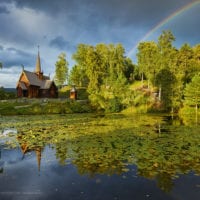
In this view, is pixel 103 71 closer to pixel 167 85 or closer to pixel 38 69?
pixel 38 69

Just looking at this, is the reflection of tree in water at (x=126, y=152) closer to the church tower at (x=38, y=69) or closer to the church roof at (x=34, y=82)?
the church roof at (x=34, y=82)

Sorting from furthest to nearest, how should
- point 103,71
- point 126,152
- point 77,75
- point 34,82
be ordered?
point 77,75, point 103,71, point 34,82, point 126,152

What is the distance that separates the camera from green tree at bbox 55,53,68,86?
84500 millimetres

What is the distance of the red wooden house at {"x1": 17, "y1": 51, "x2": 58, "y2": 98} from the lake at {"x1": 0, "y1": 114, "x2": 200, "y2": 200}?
43.2 m

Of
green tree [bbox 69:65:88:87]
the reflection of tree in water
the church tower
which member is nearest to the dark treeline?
green tree [bbox 69:65:88:87]

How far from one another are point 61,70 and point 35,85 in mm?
21309

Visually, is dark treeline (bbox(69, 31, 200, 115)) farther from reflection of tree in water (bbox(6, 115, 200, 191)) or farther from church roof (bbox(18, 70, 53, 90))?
reflection of tree in water (bbox(6, 115, 200, 191))

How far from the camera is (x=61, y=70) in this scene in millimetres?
84438

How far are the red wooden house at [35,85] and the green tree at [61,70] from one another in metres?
15.4

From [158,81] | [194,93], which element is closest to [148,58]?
[158,81]

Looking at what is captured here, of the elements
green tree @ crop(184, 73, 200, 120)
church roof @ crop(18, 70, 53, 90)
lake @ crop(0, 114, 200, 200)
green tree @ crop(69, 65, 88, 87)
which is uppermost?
green tree @ crop(69, 65, 88, 87)

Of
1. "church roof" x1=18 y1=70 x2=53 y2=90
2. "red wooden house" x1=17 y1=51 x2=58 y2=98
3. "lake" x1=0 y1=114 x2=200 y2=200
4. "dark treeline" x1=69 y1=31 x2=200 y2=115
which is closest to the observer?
"lake" x1=0 y1=114 x2=200 y2=200

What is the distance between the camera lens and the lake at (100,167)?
A: 9555 mm

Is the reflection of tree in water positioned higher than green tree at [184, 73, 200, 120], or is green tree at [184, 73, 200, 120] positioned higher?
green tree at [184, 73, 200, 120]
